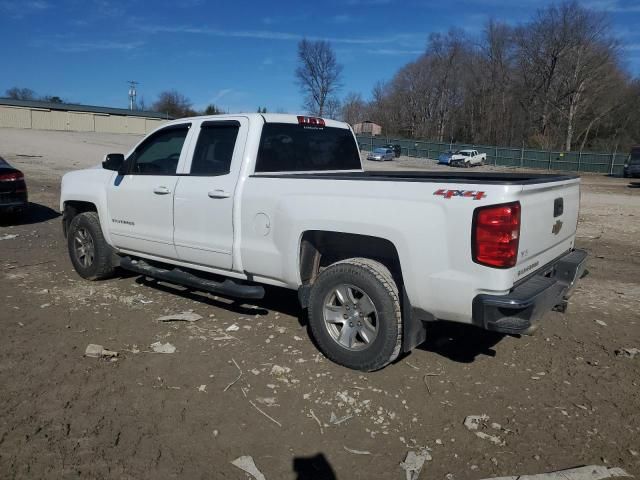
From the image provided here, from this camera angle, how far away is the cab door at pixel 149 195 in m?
5.30

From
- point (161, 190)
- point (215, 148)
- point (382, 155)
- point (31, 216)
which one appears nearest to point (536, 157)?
point (382, 155)

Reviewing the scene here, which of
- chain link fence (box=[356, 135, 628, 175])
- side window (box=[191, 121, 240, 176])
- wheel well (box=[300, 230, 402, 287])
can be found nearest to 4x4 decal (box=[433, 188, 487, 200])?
wheel well (box=[300, 230, 402, 287])

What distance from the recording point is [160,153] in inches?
220

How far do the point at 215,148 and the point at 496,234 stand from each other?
289cm

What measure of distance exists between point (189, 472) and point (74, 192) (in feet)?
15.1

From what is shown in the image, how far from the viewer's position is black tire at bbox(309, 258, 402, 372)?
3.82 metres

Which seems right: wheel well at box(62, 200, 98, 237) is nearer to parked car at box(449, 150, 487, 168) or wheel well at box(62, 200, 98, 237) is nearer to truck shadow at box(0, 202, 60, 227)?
truck shadow at box(0, 202, 60, 227)

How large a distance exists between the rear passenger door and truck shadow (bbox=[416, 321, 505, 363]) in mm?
1983

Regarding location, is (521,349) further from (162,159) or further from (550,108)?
(550,108)

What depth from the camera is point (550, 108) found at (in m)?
68.8

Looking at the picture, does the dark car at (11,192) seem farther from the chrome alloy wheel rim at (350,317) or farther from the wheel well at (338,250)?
the chrome alloy wheel rim at (350,317)

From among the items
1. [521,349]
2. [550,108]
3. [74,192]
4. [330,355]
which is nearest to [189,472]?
[330,355]

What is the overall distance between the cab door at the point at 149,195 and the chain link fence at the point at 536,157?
153 feet

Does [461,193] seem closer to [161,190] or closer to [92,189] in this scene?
[161,190]
